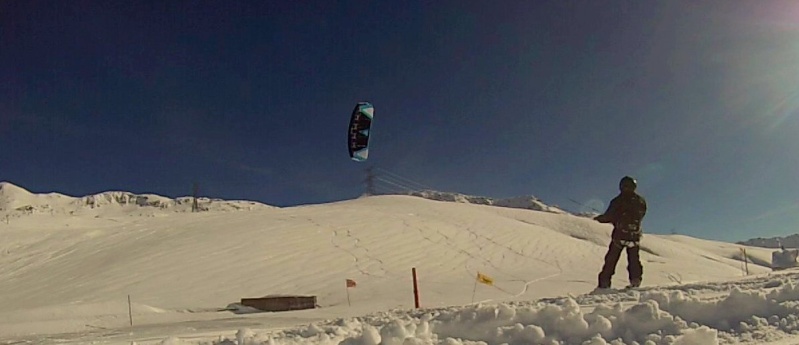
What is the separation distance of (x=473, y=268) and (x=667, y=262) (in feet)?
38.3

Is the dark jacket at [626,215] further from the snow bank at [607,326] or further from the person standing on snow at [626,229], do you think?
the snow bank at [607,326]

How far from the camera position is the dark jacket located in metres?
9.41

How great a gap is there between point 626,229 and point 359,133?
853 cm

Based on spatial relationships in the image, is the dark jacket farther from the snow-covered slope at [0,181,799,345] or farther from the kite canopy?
the kite canopy

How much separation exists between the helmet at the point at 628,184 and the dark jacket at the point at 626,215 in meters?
0.08

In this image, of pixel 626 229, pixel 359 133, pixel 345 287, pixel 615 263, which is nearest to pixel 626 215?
pixel 626 229

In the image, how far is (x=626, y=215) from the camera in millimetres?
9461

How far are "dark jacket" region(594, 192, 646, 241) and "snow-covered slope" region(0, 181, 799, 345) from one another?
85cm

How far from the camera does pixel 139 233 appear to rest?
85.2 feet

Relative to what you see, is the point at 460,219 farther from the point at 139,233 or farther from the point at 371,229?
the point at 139,233

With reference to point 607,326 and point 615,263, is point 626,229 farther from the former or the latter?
point 607,326

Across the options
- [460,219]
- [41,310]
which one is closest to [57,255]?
[41,310]

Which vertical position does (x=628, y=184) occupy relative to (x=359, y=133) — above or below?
below

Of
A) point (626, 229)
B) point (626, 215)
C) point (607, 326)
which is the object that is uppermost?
point (626, 215)
